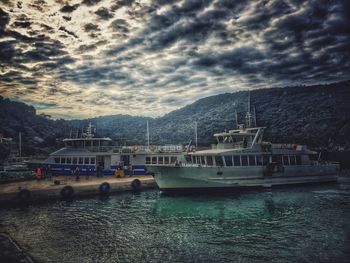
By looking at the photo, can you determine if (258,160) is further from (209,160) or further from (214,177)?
(214,177)

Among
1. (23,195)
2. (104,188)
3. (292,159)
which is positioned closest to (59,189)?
(23,195)

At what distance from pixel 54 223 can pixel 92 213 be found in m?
2.99

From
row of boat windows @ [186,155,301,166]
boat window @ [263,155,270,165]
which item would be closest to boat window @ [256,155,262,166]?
row of boat windows @ [186,155,301,166]

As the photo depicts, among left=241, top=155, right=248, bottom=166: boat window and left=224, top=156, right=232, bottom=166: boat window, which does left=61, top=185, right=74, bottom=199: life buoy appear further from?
left=241, top=155, right=248, bottom=166: boat window

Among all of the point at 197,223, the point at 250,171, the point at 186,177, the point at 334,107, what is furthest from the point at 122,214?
the point at 334,107

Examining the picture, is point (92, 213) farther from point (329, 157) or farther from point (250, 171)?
point (329, 157)

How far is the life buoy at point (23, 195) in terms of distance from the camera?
21484mm

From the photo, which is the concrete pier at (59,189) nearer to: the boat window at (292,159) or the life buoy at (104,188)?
the life buoy at (104,188)

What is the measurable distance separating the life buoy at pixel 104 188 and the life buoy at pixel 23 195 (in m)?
6.39

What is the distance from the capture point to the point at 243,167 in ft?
85.6

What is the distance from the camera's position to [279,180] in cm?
2845

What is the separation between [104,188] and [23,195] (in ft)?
23.5

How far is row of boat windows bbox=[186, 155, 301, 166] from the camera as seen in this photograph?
1006 inches

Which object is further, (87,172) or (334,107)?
(334,107)
